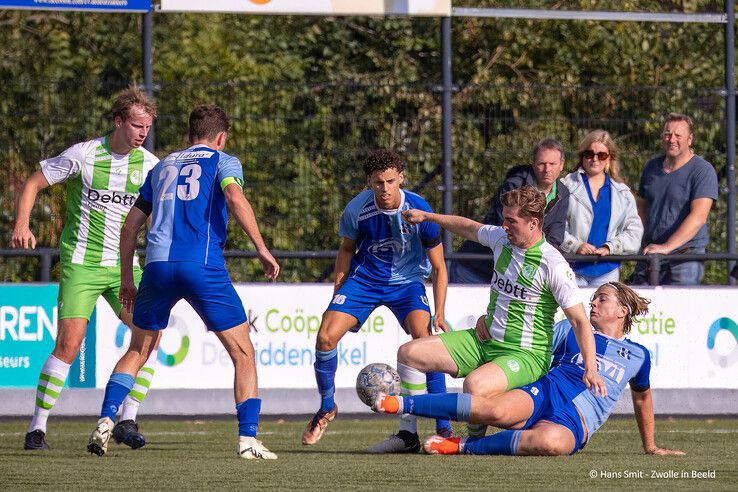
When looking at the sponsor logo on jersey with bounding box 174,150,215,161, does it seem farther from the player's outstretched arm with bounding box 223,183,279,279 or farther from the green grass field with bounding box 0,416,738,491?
the green grass field with bounding box 0,416,738,491

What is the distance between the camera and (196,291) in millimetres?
8016

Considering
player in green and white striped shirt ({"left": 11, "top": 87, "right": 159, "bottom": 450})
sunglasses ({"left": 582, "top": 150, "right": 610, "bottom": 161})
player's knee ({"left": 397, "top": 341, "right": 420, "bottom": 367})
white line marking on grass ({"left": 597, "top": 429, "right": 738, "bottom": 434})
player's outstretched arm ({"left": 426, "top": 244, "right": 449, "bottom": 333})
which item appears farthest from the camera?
sunglasses ({"left": 582, "top": 150, "right": 610, "bottom": 161})

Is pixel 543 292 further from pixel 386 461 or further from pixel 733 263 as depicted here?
pixel 733 263

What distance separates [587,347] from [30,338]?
16.8ft

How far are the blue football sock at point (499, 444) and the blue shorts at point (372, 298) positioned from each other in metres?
1.36

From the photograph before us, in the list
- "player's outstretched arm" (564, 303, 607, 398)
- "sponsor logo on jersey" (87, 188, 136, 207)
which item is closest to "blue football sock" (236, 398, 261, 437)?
"player's outstretched arm" (564, 303, 607, 398)

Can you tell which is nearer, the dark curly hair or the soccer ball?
the soccer ball

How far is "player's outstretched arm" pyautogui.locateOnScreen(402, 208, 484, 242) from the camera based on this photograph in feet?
28.2

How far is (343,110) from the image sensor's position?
1295 centimetres

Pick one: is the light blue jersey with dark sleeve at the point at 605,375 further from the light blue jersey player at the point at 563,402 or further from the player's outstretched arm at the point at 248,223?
the player's outstretched arm at the point at 248,223

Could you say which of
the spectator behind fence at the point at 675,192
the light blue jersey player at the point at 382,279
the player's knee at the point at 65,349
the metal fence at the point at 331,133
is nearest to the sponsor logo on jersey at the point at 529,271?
the light blue jersey player at the point at 382,279

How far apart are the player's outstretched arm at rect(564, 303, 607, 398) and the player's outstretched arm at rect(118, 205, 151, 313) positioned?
7.88 ft

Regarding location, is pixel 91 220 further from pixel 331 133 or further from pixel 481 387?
pixel 331 133

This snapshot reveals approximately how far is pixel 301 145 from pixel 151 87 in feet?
4.55
